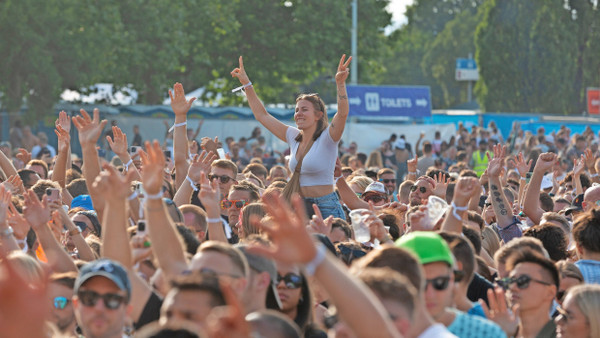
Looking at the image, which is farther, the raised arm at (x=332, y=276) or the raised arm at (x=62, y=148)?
the raised arm at (x=62, y=148)

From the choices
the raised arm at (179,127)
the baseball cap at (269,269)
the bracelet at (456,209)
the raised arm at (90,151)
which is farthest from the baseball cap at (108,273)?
the raised arm at (179,127)

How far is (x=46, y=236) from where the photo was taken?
626 cm

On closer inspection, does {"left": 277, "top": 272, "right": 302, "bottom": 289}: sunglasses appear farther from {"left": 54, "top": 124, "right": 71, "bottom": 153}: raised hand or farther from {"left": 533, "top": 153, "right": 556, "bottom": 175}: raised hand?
{"left": 54, "top": 124, "right": 71, "bottom": 153}: raised hand

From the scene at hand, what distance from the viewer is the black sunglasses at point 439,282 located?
4926mm

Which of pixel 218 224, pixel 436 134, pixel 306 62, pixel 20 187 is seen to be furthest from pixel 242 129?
pixel 218 224

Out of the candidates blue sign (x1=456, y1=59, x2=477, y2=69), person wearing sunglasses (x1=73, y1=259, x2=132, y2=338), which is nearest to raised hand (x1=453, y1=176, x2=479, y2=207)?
person wearing sunglasses (x1=73, y1=259, x2=132, y2=338)

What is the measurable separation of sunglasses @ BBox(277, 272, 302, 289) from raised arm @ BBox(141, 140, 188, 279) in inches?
19.5

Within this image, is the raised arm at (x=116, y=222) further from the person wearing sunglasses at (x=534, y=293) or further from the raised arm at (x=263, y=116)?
the raised arm at (x=263, y=116)

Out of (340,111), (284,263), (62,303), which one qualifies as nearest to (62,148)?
(340,111)

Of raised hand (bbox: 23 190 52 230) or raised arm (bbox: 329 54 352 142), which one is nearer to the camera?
raised hand (bbox: 23 190 52 230)

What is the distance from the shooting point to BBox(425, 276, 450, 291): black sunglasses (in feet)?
16.2

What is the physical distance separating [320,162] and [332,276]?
4895 millimetres

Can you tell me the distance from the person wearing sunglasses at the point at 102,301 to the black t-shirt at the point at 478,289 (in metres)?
2.34

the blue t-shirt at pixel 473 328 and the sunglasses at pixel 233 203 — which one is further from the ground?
the sunglasses at pixel 233 203
